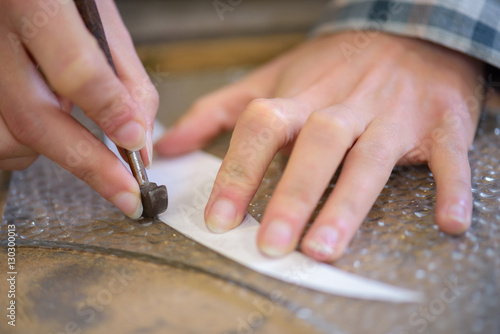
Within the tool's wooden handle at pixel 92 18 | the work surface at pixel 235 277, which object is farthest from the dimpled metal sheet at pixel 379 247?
the tool's wooden handle at pixel 92 18

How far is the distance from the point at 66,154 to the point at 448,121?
474 millimetres

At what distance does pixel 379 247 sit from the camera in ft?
1.33

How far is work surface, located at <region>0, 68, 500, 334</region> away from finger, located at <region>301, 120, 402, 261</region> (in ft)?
0.07

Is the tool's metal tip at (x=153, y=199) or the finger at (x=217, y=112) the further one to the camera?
the finger at (x=217, y=112)

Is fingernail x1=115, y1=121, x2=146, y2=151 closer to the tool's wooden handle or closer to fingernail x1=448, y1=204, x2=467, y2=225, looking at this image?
the tool's wooden handle

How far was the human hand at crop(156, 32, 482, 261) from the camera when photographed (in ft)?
1.35

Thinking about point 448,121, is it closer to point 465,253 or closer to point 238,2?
point 465,253

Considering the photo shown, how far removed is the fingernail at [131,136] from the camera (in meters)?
0.40

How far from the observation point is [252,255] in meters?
0.40

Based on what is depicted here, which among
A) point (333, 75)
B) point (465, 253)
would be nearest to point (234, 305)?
point (465, 253)

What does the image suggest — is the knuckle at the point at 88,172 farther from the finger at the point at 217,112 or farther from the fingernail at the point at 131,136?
the finger at the point at 217,112

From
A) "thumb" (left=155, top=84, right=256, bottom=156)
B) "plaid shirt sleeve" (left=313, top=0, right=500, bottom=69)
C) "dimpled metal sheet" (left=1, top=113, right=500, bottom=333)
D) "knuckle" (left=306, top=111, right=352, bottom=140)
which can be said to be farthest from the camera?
"thumb" (left=155, top=84, right=256, bottom=156)

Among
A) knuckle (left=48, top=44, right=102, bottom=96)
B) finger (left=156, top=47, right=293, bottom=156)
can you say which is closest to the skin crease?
knuckle (left=48, top=44, right=102, bottom=96)

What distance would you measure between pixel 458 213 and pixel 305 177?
0.52 ft
